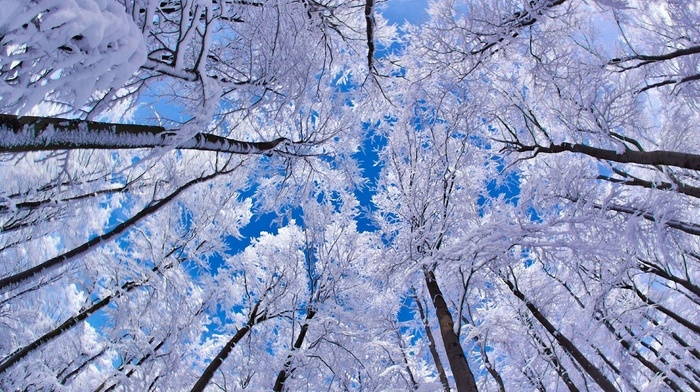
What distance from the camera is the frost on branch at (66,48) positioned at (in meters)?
0.99

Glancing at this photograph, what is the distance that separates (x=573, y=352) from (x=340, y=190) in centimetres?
369

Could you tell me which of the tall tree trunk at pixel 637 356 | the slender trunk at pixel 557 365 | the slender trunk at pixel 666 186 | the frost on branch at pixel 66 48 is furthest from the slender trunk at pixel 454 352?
the frost on branch at pixel 66 48

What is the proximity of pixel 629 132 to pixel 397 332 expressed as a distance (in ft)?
21.0

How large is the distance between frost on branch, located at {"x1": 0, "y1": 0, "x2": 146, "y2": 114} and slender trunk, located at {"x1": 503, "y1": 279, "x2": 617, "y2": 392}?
531cm

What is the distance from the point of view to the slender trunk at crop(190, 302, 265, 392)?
4.91m

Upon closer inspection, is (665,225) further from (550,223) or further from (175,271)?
(175,271)

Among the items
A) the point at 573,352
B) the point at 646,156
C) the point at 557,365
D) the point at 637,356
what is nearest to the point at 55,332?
the point at 646,156

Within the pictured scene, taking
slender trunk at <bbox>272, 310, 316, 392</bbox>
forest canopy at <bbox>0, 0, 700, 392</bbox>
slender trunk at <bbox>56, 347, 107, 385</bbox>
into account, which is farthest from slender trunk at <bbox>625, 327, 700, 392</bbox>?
slender trunk at <bbox>56, 347, 107, 385</bbox>

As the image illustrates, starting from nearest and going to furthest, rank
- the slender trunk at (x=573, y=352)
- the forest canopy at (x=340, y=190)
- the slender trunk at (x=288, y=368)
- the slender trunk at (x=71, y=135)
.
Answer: the slender trunk at (x=71, y=135), the forest canopy at (x=340, y=190), the slender trunk at (x=573, y=352), the slender trunk at (x=288, y=368)

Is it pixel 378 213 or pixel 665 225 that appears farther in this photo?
→ pixel 378 213

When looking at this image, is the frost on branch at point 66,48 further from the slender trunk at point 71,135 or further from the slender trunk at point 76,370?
the slender trunk at point 76,370

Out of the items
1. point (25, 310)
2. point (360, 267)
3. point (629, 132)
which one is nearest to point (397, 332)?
point (360, 267)

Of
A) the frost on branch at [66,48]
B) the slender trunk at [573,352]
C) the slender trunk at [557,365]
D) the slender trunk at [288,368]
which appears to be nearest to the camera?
the frost on branch at [66,48]

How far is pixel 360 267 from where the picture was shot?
27.0 feet
